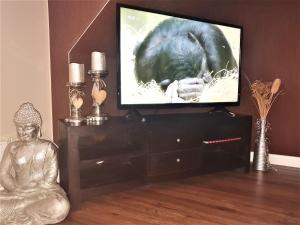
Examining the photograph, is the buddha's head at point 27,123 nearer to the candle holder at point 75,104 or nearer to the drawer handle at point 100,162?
the candle holder at point 75,104

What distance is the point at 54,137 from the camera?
2.67 metres

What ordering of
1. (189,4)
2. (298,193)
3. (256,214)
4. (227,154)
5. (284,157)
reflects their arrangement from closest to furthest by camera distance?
(256,214)
(298,193)
(227,154)
(189,4)
(284,157)

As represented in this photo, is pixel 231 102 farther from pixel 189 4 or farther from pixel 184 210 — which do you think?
pixel 184 210

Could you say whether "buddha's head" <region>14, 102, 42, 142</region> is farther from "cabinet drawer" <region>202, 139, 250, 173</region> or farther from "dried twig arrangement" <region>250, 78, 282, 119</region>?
"dried twig arrangement" <region>250, 78, 282, 119</region>

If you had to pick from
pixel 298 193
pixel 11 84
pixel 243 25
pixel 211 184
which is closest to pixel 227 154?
pixel 211 184

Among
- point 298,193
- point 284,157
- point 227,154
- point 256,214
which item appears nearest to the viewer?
point 256,214

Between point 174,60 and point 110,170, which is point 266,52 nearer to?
point 174,60

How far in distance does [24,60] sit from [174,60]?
1266mm

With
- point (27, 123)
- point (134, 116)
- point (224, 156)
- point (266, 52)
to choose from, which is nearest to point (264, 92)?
point (266, 52)

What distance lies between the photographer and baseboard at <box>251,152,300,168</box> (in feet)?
10.3

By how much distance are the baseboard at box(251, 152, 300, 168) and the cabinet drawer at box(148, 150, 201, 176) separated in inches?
44.4

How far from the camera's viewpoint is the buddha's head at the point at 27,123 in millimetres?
1896

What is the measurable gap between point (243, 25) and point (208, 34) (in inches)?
27.2

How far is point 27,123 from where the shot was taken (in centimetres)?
190
